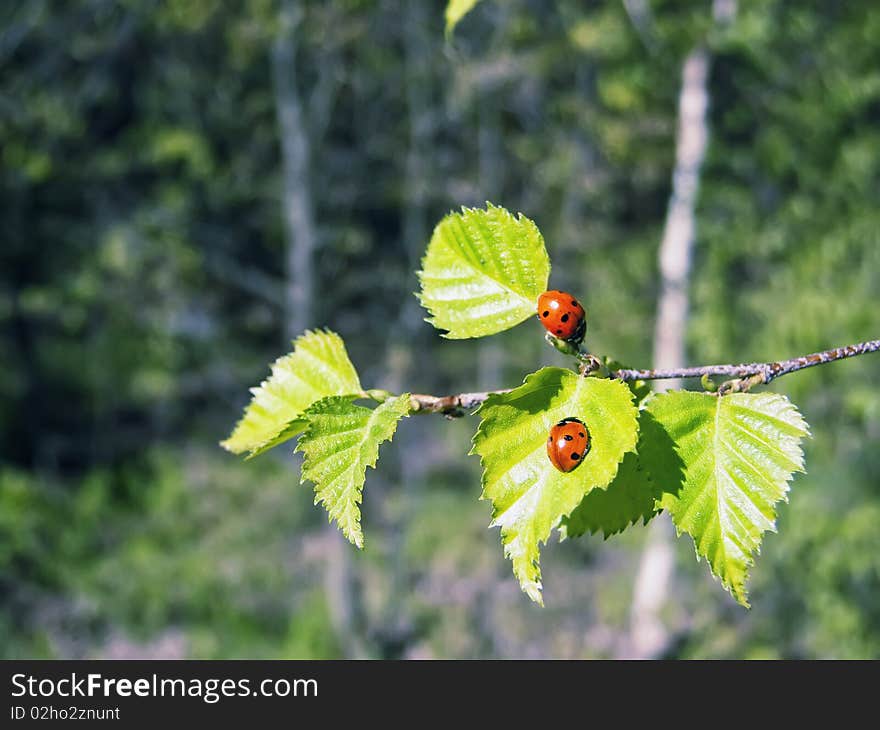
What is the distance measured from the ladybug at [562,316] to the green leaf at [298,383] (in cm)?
16

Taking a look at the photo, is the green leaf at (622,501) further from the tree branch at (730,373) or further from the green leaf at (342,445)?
the green leaf at (342,445)

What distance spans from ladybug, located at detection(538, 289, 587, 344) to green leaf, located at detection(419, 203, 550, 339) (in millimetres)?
12

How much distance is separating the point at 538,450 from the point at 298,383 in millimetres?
220

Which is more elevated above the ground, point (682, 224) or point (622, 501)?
point (682, 224)

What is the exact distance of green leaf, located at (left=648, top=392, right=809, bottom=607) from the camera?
53 cm

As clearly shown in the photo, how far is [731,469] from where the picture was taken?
54 centimetres

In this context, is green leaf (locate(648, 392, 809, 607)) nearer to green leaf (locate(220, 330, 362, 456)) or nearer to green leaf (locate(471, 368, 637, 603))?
green leaf (locate(471, 368, 637, 603))

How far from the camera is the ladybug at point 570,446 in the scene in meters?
0.52

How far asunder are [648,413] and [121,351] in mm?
→ 8754

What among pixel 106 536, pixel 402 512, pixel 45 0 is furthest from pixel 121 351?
pixel 402 512

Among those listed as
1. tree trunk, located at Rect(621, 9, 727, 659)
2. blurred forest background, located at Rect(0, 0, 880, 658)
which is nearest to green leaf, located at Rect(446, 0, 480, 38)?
blurred forest background, located at Rect(0, 0, 880, 658)

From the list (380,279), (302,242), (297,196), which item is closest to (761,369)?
(302,242)

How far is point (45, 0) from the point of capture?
6.65 m

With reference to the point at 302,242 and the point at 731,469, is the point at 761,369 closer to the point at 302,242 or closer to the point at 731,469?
the point at 731,469
